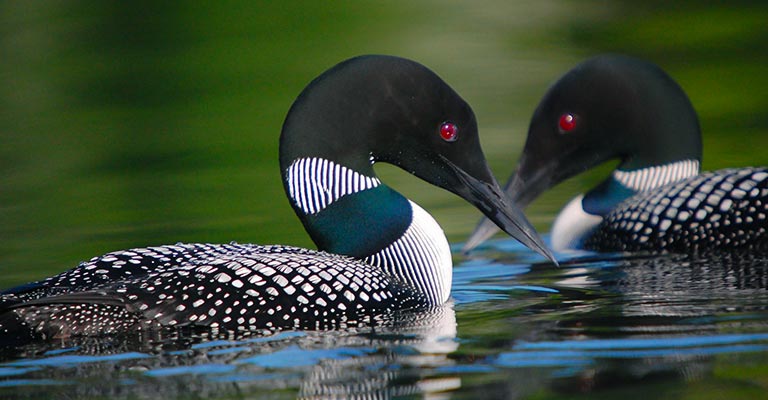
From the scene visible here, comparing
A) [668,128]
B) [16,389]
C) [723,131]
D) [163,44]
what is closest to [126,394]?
[16,389]

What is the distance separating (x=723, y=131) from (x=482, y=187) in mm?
4102

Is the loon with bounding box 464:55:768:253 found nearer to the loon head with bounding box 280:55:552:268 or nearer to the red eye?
the red eye

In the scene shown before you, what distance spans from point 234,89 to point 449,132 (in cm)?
669

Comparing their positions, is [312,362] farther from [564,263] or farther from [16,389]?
[564,263]

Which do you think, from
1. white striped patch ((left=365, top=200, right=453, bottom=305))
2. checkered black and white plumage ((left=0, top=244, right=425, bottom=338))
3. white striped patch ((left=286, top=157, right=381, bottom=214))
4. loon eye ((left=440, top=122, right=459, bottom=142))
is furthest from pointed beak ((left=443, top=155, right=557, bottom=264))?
checkered black and white plumage ((left=0, top=244, right=425, bottom=338))

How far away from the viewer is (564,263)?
20.2ft

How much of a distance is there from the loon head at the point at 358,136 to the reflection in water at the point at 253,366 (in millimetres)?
696

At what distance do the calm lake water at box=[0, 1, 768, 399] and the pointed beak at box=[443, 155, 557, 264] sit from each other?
218 millimetres

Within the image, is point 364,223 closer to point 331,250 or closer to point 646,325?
point 331,250

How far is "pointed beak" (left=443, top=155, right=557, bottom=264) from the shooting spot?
17.3 feet

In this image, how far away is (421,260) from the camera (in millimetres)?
5023

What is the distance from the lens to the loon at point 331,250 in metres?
4.32

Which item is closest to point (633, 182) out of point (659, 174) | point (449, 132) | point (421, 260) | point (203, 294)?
point (659, 174)

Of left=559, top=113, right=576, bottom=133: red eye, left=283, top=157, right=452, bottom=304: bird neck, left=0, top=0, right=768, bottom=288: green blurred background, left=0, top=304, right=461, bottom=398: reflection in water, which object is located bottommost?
left=0, top=304, right=461, bottom=398: reflection in water
